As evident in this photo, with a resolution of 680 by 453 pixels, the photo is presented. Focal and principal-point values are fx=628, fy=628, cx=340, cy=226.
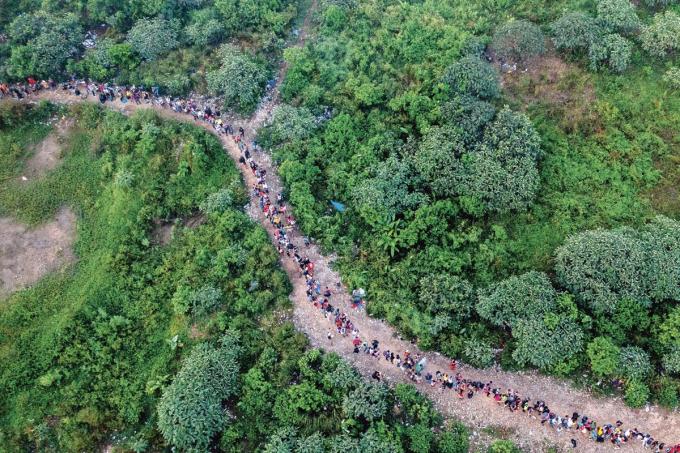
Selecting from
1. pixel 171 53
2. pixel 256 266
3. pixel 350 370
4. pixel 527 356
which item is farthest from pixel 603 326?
pixel 171 53

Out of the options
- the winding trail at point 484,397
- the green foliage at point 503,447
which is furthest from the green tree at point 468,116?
the green foliage at point 503,447

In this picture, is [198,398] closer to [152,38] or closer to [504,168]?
[504,168]

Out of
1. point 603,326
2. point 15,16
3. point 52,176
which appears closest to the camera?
point 603,326

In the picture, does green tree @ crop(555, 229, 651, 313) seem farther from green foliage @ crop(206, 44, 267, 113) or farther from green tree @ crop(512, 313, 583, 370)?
green foliage @ crop(206, 44, 267, 113)

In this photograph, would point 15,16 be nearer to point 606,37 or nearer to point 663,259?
point 606,37

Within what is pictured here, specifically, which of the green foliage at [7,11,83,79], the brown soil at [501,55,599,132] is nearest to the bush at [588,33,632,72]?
the brown soil at [501,55,599,132]
